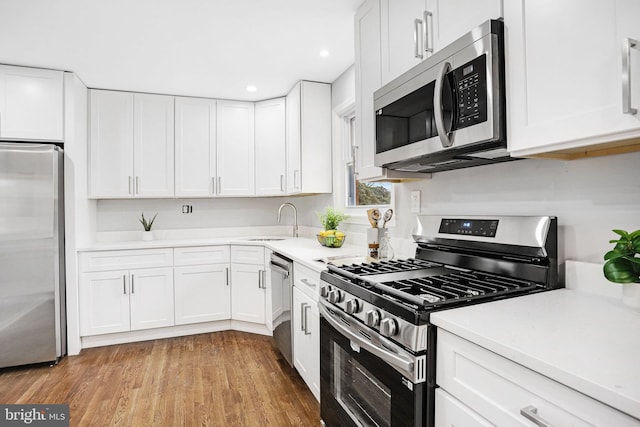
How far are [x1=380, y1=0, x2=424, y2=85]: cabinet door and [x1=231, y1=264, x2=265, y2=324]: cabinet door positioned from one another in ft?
7.43

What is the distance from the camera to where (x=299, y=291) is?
2.37 m

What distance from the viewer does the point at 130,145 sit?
11.7ft

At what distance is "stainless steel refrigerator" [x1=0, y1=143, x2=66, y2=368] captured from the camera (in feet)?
9.13

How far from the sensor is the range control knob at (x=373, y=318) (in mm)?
1249

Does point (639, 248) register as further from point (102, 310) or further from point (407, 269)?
point (102, 310)

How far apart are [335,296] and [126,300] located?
2.56 m

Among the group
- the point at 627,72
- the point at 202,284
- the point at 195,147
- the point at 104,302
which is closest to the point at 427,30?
the point at 627,72

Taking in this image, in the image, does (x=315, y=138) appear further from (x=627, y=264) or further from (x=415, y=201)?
(x=627, y=264)

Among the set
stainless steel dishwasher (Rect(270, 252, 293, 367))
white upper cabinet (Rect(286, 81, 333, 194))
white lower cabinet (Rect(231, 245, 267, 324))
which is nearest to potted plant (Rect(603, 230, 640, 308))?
stainless steel dishwasher (Rect(270, 252, 293, 367))

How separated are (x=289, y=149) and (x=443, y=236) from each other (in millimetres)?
2208

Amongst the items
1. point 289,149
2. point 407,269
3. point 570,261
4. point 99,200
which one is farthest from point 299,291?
point 99,200

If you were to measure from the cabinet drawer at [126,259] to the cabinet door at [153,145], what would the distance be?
2.01 ft

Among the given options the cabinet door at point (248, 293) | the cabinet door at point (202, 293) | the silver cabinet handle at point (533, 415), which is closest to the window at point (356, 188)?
the cabinet door at point (248, 293)

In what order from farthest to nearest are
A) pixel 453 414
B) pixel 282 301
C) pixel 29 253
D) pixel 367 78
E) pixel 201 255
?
pixel 201 255 → pixel 29 253 → pixel 282 301 → pixel 367 78 → pixel 453 414
